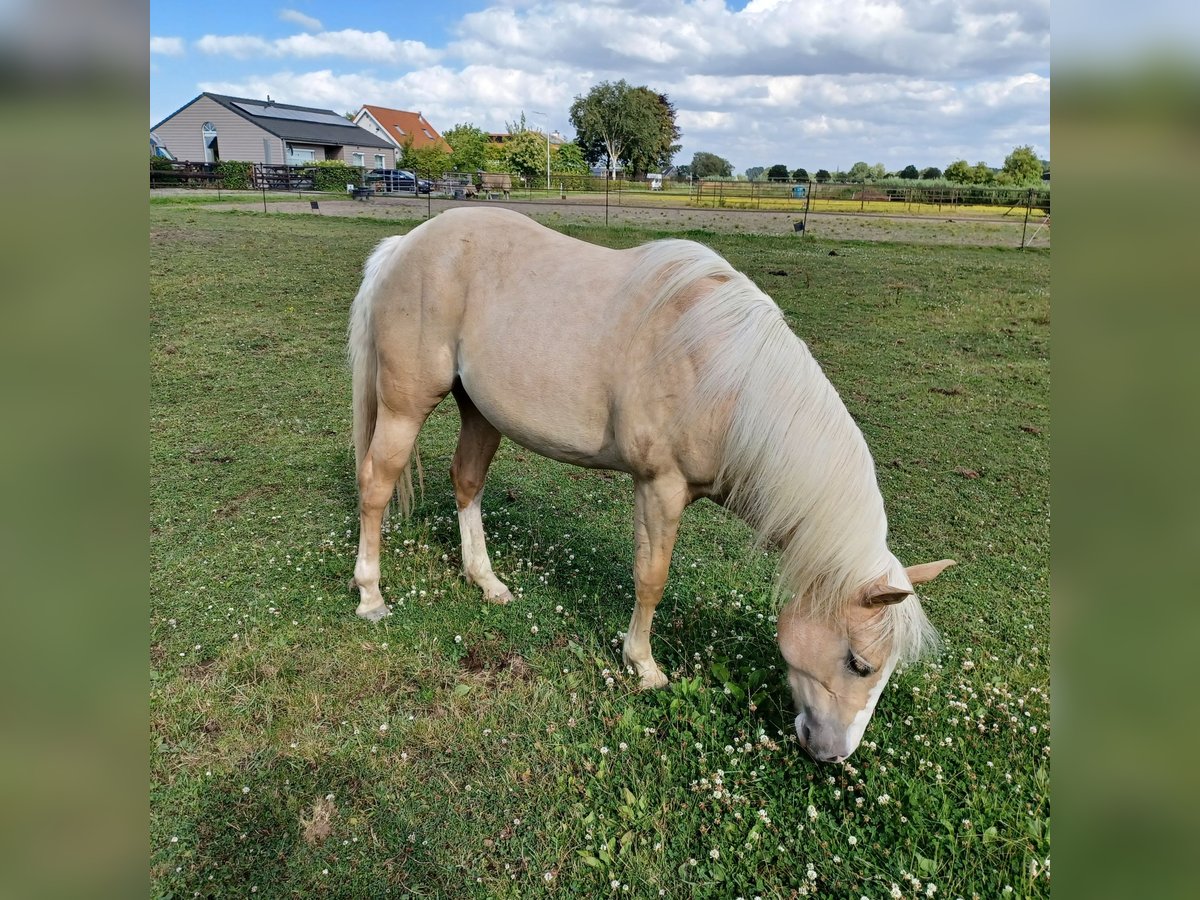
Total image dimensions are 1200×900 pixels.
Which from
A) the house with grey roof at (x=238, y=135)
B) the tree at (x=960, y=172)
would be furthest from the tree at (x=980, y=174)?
the house with grey roof at (x=238, y=135)

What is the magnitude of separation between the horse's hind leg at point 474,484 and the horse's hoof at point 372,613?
0.60 m

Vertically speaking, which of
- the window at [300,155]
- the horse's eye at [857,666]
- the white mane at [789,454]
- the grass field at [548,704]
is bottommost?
the grass field at [548,704]

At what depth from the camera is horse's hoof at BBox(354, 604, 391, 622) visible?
4.32 metres

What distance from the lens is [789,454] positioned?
307 cm

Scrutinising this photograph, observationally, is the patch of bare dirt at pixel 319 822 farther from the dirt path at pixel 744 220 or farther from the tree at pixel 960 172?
the tree at pixel 960 172

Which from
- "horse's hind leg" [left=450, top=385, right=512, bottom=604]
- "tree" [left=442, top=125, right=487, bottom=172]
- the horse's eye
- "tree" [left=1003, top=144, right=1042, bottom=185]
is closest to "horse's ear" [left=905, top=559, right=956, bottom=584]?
the horse's eye

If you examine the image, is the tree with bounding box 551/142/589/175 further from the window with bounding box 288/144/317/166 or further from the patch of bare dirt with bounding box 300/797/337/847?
the patch of bare dirt with bounding box 300/797/337/847

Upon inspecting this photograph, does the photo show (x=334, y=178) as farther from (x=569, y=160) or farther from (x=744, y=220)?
(x=569, y=160)

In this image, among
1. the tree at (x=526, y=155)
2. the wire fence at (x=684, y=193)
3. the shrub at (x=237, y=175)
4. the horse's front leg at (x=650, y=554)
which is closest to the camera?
the horse's front leg at (x=650, y=554)

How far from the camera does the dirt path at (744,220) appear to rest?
2241cm

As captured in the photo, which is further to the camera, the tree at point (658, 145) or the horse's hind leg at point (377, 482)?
the tree at point (658, 145)

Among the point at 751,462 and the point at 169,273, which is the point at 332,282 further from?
the point at 751,462

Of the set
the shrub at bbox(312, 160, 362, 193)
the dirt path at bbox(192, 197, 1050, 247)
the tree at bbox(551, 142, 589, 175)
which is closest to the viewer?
the dirt path at bbox(192, 197, 1050, 247)

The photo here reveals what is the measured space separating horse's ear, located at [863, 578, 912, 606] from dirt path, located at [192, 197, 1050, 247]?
2054 cm
